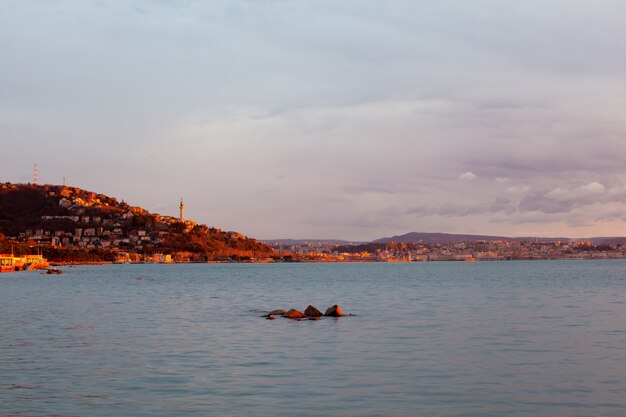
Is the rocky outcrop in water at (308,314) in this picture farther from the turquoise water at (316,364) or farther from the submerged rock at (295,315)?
the turquoise water at (316,364)

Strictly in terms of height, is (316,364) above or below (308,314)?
below

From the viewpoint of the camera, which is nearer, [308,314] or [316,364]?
[316,364]

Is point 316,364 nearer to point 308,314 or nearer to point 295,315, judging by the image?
point 295,315

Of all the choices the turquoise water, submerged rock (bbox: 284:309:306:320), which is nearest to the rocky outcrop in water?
submerged rock (bbox: 284:309:306:320)

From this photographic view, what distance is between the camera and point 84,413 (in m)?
→ 24.1

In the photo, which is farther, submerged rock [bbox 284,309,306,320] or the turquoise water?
submerged rock [bbox 284,309,306,320]

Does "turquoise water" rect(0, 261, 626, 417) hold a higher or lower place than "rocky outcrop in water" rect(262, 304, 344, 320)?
lower

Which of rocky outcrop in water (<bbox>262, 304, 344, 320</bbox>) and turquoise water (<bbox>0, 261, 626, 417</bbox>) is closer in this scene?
turquoise water (<bbox>0, 261, 626, 417</bbox>)

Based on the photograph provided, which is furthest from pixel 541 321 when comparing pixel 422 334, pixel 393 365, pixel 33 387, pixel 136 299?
pixel 136 299

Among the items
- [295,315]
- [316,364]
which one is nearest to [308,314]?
[295,315]

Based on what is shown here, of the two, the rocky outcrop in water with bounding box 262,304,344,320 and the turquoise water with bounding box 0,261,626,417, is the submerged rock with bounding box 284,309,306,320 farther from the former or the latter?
the turquoise water with bounding box 0,261,626,417

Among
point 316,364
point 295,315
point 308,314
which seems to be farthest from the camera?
point 308,314

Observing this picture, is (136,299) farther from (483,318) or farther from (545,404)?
(545,404)

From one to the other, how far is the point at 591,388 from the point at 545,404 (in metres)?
3.66
